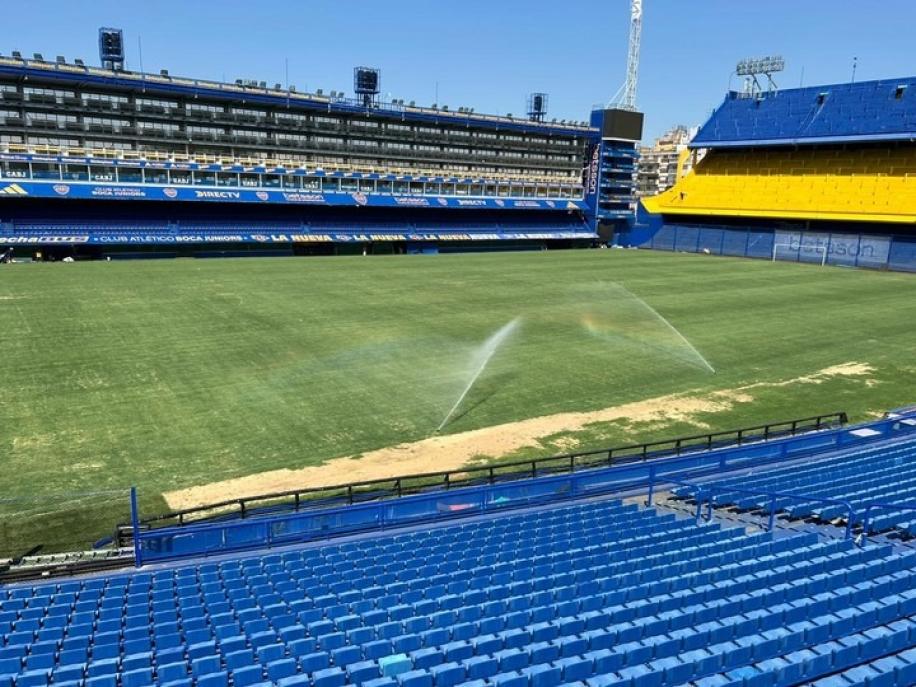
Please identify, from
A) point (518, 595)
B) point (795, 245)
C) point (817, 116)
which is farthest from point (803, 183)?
point (518, 595)

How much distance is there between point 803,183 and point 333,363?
60579 mm

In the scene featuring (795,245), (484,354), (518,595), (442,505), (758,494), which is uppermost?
(795,245)

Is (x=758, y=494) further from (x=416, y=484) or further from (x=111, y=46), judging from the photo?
(x=111, y=46)

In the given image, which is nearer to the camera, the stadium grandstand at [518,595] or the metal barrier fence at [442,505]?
the stadium grandstand at [518,595]

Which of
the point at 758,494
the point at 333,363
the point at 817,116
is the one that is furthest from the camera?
the point at 817,116

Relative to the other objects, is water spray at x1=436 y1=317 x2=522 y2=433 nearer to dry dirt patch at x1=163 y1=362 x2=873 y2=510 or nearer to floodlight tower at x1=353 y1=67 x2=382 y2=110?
dry dirt patch at x1=163 y1=362 x2=873 y2=510

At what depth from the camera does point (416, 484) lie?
15164 mm

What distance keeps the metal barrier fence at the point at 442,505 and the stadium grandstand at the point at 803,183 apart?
53510 millimetres

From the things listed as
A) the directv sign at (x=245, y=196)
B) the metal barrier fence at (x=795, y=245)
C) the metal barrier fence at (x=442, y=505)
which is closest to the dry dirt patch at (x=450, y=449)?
the metal barrier fence at (x=442, y=505)

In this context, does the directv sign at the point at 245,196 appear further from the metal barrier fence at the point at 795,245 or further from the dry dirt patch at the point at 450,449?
the dry dirt patch at the point at 450,449

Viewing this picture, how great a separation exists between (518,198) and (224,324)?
163 ft

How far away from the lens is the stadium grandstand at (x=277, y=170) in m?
53.9

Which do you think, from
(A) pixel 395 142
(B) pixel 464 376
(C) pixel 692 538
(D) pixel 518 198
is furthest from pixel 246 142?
(C) pixel 692 538

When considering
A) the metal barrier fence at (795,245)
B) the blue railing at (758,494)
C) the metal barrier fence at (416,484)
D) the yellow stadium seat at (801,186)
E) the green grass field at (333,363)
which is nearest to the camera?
the blue railing at (758,494)
